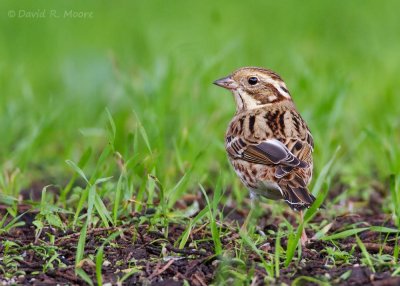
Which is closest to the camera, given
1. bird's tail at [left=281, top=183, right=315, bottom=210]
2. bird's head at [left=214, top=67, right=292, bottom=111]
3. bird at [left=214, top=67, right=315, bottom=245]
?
bird's tail at [left=281, top=183, right=315, bottom=210]

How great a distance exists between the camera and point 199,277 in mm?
5914

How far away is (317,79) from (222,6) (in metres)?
5.57

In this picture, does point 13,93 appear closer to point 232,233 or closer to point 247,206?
point 247,206

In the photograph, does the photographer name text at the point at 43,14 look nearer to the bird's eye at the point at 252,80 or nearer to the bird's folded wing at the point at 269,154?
the bird's eye at the point at 252,80

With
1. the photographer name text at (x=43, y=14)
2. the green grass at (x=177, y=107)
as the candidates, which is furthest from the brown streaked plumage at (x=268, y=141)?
the photographer name text at (x=43, y=14)

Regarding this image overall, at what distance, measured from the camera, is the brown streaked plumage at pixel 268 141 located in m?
6.93

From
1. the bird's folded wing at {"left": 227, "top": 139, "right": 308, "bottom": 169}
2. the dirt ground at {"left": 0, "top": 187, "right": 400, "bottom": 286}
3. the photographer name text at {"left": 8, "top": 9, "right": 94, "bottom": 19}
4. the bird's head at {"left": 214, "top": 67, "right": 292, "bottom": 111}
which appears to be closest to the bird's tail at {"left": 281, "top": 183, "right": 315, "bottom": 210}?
the bird's folded wing at {"left": 227, "top": 139, "right": 308, "bottom": 169}

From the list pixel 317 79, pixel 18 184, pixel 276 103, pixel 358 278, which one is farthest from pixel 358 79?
pixel 358 278

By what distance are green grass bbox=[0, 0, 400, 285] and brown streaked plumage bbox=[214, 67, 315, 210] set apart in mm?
276

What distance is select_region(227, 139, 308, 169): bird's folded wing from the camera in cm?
698

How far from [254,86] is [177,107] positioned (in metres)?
1.80

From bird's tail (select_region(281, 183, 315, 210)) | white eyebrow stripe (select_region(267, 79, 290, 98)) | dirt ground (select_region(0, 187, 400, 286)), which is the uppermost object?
white eyebrow stripe (select_region(267, 79, 290, 98))

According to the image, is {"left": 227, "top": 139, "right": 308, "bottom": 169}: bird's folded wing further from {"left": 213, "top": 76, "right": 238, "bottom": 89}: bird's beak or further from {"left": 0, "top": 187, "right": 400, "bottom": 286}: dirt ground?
{"left": 213, "top": 76, "right": 238, "bottom": 89}: bird's beak

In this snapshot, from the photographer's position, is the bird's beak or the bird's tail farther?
the bird's beak
